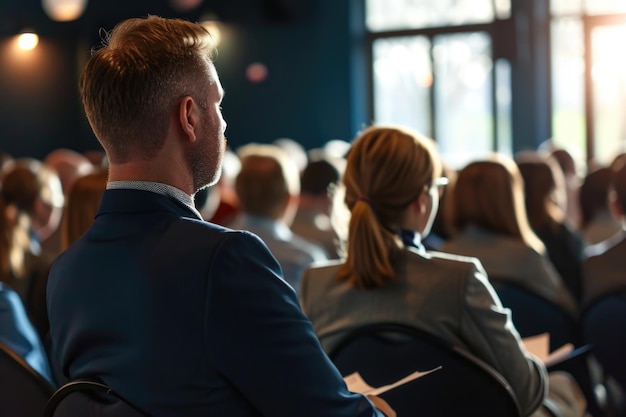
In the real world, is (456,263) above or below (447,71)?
below

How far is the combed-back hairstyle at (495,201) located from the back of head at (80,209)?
1.31m

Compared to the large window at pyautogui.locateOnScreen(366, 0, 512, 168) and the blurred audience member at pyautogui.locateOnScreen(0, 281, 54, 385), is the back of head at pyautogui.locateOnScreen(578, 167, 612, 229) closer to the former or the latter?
the blurred audience member at pyautogui.locateOnScreen(0, 281, 54, 385)

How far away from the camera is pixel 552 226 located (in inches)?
173

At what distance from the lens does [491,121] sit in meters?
11.3

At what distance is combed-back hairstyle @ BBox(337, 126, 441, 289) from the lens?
232 cm

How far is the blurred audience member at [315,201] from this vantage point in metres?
5.36

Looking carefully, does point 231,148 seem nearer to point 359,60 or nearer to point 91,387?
point 359,60

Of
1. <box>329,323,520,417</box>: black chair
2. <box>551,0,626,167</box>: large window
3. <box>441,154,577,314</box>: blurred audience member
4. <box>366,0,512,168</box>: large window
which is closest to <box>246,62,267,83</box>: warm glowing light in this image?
<box>366,0,512,168</box>: large window

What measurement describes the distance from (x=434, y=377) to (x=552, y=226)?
8.29 ft

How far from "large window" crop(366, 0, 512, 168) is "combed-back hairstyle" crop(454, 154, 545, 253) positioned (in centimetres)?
779

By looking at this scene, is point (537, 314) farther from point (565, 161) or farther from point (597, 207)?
point (565, 161)

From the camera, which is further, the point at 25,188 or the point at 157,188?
the point at 25,188

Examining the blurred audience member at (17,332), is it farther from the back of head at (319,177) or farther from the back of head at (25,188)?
the back of head at (319,177)

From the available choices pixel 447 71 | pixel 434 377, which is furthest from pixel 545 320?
pixel 447 71
